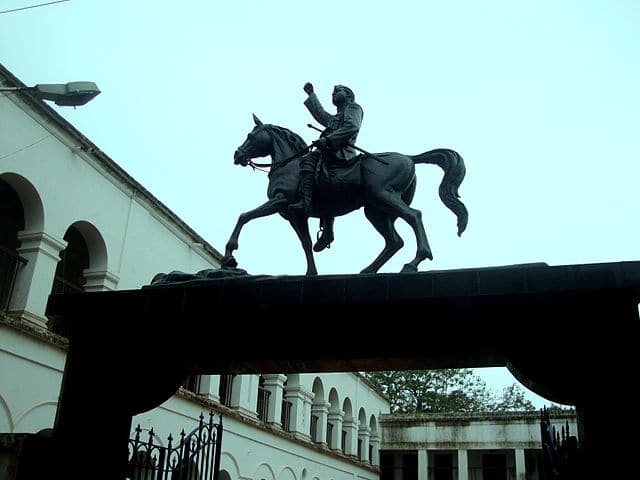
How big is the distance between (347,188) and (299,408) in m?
17.8

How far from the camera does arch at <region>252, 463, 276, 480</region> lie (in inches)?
857

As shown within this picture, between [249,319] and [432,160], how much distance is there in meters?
2.80

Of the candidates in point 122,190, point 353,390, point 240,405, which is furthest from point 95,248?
point 353,390

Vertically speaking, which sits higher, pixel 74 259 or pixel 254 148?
pixel 74 259

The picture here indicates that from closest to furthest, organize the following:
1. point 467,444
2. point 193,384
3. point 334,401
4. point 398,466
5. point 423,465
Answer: point 193,384 < point 334,401 < point 467,444 < point 423,465 < point 398,466

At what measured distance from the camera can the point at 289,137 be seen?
8188 mm

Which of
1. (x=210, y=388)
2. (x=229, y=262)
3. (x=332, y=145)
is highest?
(x=210, y=388)

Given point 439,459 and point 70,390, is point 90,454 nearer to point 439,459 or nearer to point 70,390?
point 70,390

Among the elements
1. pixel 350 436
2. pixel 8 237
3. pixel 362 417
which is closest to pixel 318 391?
pixel 350 436

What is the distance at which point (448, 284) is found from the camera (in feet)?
18.7

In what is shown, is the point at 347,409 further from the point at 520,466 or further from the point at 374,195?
the point at 374,195

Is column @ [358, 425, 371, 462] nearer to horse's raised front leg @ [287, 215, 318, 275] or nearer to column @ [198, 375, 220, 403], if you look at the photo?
column @ [198, 375, 220, 403]

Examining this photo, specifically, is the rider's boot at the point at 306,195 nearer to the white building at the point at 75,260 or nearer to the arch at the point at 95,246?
the white building at the point at 75,260

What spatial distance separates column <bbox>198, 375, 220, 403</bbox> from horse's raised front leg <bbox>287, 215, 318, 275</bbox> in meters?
12.6
